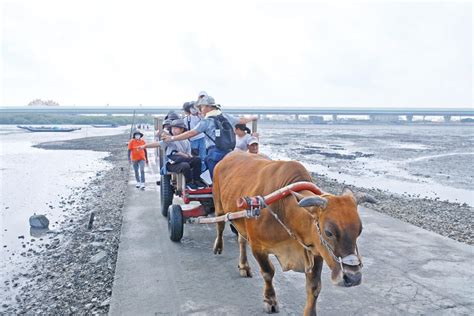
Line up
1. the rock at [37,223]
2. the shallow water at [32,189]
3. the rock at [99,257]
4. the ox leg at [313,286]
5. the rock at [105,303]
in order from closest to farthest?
the ox leg at [313,286]
the rock at [105,303]
the rock at [99,257]
the shallow water at [32,189]
the rock at [37,223]

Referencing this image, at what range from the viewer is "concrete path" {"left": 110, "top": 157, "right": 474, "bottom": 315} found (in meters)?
5.20

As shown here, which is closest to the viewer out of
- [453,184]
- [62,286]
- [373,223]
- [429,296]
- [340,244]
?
[340,244]

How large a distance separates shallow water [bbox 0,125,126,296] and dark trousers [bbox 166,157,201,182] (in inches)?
138

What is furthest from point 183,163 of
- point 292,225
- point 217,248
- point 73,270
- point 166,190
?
point 292,225

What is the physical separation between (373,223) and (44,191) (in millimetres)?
12457

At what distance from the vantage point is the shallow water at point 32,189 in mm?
9523

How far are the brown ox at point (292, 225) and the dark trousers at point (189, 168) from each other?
949 millimetres

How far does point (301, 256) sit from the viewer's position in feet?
14.7

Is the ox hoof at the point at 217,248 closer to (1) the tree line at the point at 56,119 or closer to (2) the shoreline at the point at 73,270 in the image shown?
(2) the shoreline at the point at 73,270

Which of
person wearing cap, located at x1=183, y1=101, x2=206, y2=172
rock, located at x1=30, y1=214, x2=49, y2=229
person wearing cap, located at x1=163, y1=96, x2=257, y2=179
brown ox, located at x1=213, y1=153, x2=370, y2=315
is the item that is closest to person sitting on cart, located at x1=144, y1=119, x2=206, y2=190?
person wearing cap, located at x1=183, y1=101, x2=206, y2=172

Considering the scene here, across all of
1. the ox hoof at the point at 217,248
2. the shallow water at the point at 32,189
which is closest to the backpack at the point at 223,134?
the ox hoof at the point at 217,248

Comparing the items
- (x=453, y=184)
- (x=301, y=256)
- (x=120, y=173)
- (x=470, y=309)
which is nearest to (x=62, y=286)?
(x=301, y=256)

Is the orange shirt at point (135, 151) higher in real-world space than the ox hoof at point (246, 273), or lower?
higher
